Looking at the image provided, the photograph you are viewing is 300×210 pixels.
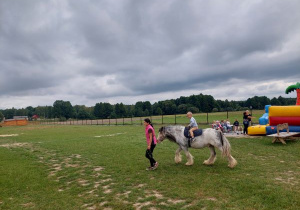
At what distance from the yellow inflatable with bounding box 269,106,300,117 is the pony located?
28.9 feet

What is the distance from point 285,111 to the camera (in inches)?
569

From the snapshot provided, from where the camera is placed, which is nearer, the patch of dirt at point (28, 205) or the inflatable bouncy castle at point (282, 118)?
the patch of dirt at point (28, 205)

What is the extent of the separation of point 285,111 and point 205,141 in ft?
31.0

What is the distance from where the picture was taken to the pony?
7791 millimetres

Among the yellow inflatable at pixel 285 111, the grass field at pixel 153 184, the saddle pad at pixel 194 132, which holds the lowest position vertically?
the grass field at pixel 153 184

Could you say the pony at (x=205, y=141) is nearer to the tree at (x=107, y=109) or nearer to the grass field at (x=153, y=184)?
the grass field at (x=153, y=184)

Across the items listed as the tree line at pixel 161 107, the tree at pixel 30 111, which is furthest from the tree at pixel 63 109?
the tree at pixel 30 111

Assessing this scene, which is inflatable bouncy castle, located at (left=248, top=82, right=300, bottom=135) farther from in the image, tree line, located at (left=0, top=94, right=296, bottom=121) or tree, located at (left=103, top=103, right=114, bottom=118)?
tree, located at (left=103, top=103, right=114, bottom=118)

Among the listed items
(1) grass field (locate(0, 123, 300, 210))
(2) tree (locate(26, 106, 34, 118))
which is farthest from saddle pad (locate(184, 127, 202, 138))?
(2) tree (locate(26, 106, 34, 118))

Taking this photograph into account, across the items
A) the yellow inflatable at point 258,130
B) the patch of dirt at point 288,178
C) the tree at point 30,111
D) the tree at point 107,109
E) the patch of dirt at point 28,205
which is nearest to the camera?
the patch of dirt at point 28,205

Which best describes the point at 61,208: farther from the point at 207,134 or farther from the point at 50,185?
the point at 207,134

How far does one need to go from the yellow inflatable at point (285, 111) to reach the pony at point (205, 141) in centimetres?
880

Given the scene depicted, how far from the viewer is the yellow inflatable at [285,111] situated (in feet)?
46.6

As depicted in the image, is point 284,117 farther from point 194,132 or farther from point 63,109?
point 63,109
